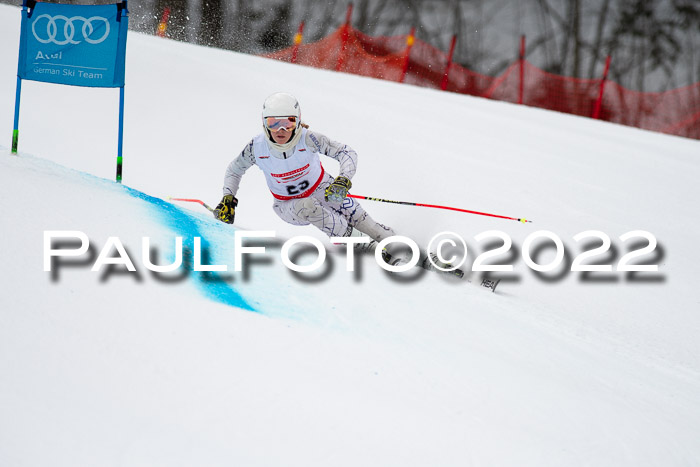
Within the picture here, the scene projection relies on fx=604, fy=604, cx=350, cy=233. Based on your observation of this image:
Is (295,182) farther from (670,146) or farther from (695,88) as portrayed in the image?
(695,88)

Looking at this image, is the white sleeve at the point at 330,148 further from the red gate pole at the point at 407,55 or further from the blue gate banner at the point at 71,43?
the red gate pole at the point at 407,55

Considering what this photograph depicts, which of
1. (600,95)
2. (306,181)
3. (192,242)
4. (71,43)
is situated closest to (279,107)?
(306,181)

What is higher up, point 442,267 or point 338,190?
point 338,190

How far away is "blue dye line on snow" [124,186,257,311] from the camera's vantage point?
273 cm

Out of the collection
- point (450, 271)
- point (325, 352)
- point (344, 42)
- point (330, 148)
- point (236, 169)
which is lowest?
point (325, 352)

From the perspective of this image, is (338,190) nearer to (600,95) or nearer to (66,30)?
(66,30)

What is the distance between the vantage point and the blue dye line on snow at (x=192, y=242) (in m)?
2.73

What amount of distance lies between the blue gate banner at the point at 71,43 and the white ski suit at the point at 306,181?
1.46 metres

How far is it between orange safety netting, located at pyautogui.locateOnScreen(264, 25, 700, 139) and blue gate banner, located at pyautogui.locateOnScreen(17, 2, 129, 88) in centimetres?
695

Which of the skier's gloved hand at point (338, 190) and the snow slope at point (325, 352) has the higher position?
the skier's gloved hand at point (338, 190)

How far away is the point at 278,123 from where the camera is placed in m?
4.25

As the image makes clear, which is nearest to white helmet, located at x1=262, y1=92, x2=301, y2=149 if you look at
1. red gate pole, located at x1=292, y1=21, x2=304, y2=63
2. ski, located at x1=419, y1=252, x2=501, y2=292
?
ski, located at x1=419, y1=252, x2=501, y2=292

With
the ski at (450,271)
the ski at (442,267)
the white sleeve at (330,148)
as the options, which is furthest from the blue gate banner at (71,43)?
the ski at (450,271)

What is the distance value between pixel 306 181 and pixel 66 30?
2337 mm
